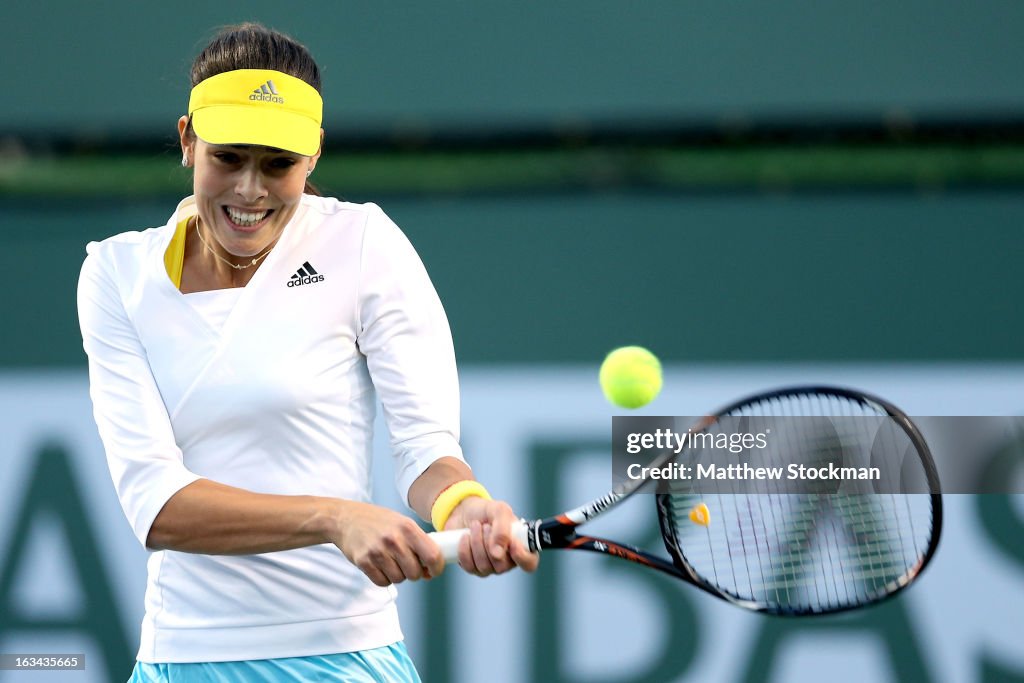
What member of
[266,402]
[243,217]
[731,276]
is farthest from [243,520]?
[731,276]

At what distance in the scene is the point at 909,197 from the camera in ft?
12.9

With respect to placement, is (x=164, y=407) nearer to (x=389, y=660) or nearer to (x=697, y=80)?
(x=389, y=660)

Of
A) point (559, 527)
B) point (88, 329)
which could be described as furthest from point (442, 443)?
point (88, 329)

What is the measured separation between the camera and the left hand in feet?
6.22

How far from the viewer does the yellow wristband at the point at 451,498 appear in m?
1.97

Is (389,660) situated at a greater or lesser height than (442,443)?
lesser

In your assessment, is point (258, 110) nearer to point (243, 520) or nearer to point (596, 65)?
point (243, 520)

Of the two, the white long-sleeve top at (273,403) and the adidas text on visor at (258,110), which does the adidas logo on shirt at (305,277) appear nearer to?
the white long-sleeve top at (273,403)

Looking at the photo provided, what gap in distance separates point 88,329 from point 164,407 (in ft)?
0.59

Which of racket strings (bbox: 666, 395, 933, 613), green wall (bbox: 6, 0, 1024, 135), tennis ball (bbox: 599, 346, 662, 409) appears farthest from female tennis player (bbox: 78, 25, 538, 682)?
green wall (bbox: 6, 0, 1024, 135)

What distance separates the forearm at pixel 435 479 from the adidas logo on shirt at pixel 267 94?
58cm

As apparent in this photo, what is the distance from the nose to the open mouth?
2cm

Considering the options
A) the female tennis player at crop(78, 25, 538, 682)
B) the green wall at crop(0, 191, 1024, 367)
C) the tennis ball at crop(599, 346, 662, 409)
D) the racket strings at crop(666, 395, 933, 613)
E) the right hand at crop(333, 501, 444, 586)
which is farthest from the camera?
the green wall at crop(0, 191, 1024, 367)

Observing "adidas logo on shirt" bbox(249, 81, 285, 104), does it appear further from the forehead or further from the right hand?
the right hand
